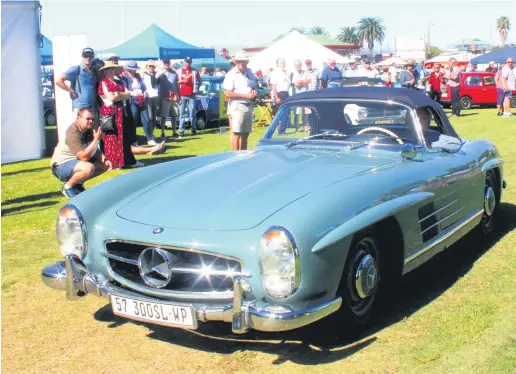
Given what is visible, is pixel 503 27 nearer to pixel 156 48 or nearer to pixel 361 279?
pixel 156 48

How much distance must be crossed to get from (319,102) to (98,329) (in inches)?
101

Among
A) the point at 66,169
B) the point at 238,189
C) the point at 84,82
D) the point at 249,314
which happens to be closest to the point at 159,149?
the point at 84,82

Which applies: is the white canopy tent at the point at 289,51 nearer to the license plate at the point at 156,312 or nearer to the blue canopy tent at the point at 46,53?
the blue canopy tent at the point at 46,53

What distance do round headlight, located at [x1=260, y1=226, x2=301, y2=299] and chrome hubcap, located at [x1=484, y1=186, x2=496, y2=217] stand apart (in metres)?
3.10

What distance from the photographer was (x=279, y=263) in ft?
11.6

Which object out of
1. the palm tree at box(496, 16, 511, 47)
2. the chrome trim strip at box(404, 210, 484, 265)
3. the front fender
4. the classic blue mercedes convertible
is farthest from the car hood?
the palm tree at box(496, 16, 511, 47)

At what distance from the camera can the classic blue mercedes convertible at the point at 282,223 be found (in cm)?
359

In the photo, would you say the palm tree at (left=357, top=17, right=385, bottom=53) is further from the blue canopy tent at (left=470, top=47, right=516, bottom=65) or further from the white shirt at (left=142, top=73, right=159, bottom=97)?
the white shirt at (left=142, top=73, right=159, bottom=97)

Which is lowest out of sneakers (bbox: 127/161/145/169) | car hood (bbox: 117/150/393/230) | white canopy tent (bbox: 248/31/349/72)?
sneakers (bbox: 127/161/145/169)

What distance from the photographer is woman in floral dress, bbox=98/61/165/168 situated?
10.2 metres

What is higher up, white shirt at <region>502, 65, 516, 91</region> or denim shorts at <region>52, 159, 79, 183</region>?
white shirt at <region>502, 65, 516, 91</region>

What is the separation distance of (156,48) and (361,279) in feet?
59.3

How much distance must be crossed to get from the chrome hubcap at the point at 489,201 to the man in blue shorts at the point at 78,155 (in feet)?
13.4

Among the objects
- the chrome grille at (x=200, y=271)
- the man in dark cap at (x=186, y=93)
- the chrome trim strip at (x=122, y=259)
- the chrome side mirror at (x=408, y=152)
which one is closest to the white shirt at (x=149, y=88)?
the man in dark cap at (x=186, y=93)
